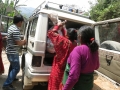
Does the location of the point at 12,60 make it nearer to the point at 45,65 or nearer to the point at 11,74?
the point at 11,74

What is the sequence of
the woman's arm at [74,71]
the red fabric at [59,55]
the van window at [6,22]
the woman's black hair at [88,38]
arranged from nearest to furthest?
the woman's arm at [74,71] < the woman's black hair at [88,38] < the red fabric at [59,55] < the van window at [6,22]

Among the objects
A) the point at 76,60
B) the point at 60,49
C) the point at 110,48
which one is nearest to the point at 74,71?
the point at 76,60

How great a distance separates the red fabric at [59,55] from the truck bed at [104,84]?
106cm

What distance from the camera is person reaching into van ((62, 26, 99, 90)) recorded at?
188cm

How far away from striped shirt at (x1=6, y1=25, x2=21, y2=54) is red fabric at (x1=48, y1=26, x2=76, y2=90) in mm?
1385

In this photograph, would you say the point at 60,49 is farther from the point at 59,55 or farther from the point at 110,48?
the point at 110,48

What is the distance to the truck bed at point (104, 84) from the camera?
11.0ft

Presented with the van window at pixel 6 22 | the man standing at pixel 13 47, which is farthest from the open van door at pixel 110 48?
the van window at pixel 6 22

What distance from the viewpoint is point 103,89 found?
337 cm

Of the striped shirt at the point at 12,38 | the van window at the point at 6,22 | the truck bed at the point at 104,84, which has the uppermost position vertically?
the van window at the point at 6,22

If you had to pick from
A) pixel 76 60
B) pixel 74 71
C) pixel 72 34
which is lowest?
pixel 74 71

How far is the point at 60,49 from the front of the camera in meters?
2.61

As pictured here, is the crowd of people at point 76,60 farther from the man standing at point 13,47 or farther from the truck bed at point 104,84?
the man standing at point 13,47

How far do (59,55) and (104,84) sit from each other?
1.44m
